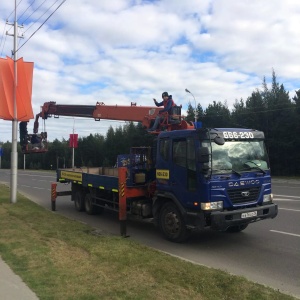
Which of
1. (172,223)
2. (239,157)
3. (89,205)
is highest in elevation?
(239,157)

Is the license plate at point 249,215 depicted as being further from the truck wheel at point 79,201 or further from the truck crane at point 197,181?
the truck wheel at point 79,201

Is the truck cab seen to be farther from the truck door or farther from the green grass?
the green grass

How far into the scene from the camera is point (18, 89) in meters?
15.8

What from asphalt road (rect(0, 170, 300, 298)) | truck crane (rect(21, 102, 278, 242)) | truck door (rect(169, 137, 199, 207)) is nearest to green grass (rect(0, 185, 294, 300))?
asphalt road (rect(0, 170, 300, 298))

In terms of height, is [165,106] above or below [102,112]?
below

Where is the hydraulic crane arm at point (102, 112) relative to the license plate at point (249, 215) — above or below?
above

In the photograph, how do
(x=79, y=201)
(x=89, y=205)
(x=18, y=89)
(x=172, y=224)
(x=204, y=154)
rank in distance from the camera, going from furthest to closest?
(x=18, y=89) → (x=79, y=201) → (x=89, y=205) → (x=172, y=224) → (x=204, y=154)

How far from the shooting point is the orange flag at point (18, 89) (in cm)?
1558

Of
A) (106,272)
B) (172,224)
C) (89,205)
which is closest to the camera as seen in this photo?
(106,272)

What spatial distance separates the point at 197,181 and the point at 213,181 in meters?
0.36

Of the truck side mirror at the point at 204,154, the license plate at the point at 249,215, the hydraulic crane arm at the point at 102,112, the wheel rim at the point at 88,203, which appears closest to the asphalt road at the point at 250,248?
the license plate at the point at 249,215

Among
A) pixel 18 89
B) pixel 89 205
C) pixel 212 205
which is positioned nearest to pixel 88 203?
pixel 89 205

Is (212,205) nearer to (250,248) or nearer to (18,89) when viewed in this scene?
(250,248)

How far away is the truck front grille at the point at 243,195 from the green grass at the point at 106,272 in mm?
1953
